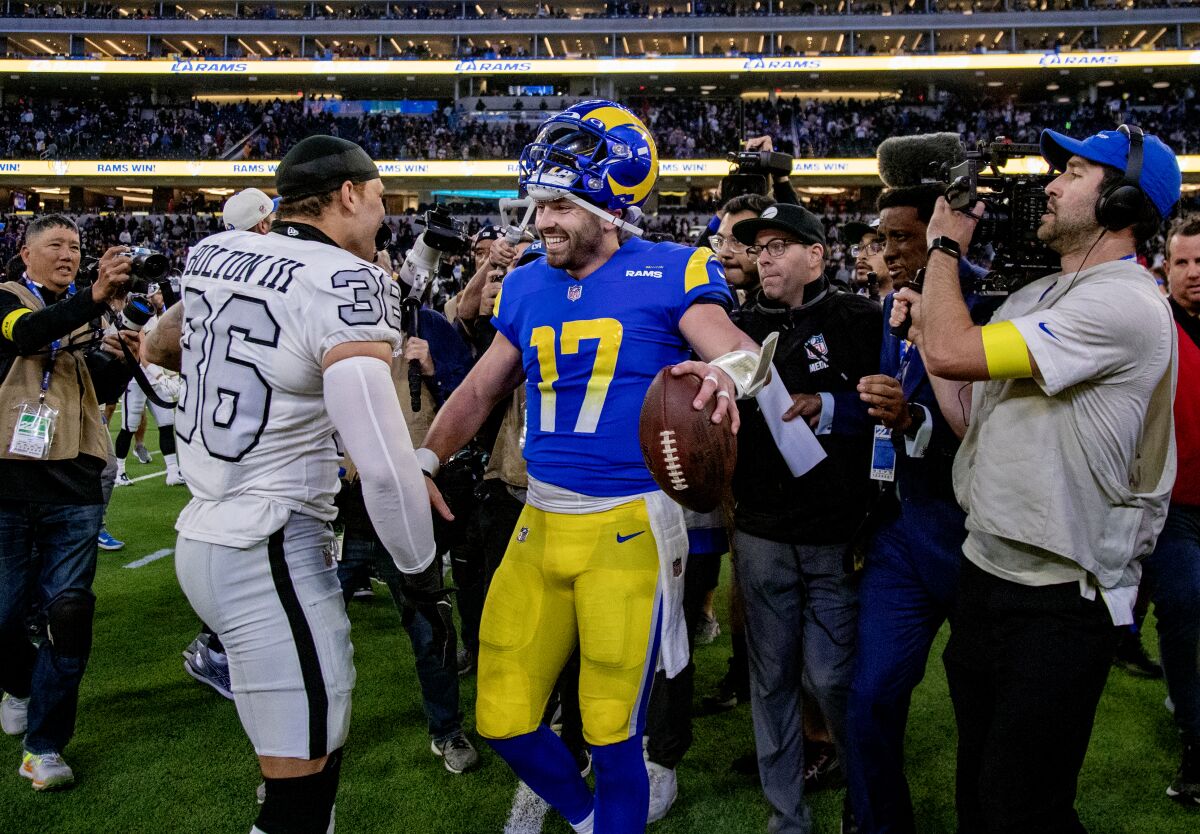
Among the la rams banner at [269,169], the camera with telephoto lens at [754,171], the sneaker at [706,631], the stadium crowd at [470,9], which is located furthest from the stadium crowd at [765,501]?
the stadium crowd at [470,9]

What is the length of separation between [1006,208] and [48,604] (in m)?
3.79

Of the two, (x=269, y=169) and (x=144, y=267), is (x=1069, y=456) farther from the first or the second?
(x=269, y=169)

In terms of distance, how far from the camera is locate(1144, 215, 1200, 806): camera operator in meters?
3.44

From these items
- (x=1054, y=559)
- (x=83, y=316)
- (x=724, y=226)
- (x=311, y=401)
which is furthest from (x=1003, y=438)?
(x=83, y=316)

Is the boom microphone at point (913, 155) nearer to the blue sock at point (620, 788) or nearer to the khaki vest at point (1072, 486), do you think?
the khaki vest at point (1072, 486)

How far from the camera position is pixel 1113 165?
2.20 metres

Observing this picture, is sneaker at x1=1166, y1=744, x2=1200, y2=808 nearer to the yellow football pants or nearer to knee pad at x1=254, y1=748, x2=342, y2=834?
the yellow football pants

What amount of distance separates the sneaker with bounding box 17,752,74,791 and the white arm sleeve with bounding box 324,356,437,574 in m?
2.31

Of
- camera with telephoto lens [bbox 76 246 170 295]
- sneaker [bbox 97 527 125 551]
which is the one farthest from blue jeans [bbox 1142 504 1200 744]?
sneaker [bbox 97 527 125 551]

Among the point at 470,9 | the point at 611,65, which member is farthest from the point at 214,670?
the point at 470,9

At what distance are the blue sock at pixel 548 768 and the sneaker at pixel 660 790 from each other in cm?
70

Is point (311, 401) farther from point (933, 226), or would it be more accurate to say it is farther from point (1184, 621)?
point (1184, 621)

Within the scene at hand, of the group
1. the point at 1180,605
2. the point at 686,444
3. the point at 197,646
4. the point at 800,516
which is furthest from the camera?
the point at 197,646

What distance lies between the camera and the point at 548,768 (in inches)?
103
